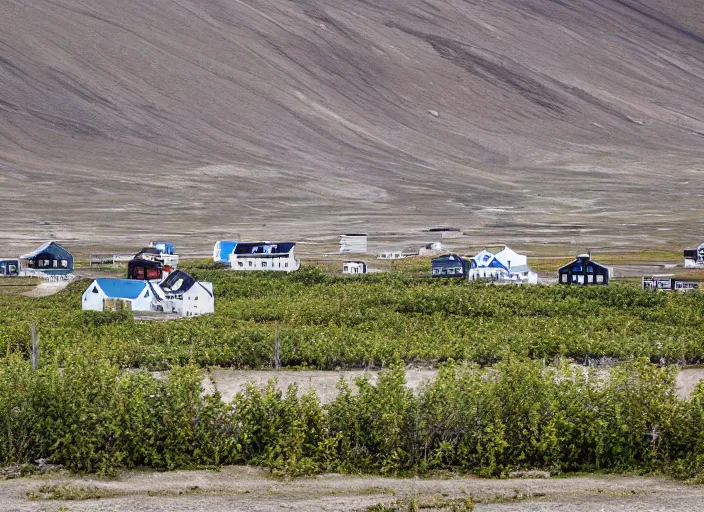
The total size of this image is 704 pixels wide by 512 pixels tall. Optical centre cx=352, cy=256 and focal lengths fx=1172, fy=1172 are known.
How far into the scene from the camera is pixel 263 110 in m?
164

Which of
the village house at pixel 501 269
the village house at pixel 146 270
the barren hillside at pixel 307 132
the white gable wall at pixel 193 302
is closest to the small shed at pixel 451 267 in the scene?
the village house at pixel 501 269

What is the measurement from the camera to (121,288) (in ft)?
143

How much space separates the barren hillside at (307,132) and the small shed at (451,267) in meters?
33.7

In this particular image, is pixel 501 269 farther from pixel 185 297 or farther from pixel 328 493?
pixel 328 493

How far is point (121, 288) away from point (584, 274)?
2038 cm

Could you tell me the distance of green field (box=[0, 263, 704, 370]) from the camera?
3312 cm

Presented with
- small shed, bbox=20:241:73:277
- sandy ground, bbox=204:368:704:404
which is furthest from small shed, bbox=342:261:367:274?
sandy ground, bbox=204:368:704:404

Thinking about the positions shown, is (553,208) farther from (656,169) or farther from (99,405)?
(99,405)

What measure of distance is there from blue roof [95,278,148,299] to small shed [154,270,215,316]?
75 centimetres

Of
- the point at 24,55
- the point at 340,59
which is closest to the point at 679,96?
the point at 340,59

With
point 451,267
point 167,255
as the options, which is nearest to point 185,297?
point 451,267

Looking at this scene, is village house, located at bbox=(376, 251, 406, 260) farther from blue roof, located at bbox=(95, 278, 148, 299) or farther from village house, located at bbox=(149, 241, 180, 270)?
blue roof, located at bbox=(95, 278, 148, 299)

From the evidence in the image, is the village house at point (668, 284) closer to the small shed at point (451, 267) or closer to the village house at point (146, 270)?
the small shed at point (451, 267)

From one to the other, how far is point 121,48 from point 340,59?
113ft
